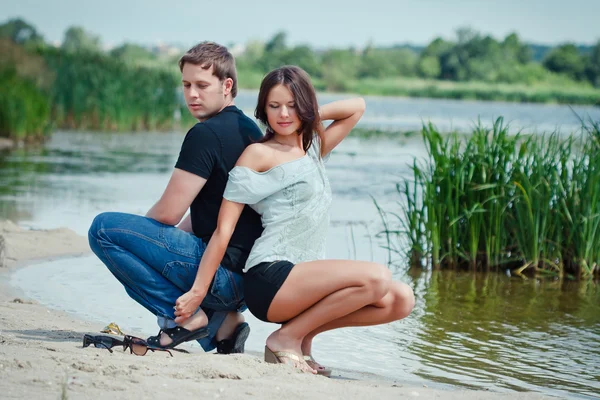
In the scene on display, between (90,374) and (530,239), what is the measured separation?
443 cm

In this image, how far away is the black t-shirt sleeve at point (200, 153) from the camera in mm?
3838

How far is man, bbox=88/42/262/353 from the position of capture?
3859mm

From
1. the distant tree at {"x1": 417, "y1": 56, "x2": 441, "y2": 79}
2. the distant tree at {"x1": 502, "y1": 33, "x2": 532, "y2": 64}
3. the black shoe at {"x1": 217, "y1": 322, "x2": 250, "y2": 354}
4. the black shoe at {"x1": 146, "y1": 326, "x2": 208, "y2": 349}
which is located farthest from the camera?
the distant tree at {"x1": 502, "y1": 33, "x2": 532, "y2": 64}

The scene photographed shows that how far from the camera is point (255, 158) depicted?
381cm

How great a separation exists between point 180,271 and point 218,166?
0.46 m

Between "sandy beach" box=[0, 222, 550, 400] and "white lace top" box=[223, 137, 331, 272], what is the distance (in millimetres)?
464

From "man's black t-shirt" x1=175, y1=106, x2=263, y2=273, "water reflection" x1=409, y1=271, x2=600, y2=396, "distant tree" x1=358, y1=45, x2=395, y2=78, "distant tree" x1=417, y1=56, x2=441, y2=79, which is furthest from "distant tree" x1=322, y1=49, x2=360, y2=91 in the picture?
"man's black t-shirt" x1=175, y1=106, x2=263, y2=273

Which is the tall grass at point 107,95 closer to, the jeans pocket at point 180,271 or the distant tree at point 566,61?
the jeans pocket at point 180,271

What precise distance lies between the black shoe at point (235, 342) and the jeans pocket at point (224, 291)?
18 cm

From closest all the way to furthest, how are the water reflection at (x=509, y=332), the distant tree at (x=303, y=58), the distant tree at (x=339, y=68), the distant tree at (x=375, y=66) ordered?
1. the water reflection at (x=509, y=332)
2. the distant tree at (x=339, y=68)
3. the distant tree at (x=303, y=58)
4. the distant tree at (x=375, y=66)

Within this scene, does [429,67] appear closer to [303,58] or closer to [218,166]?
[303,58]

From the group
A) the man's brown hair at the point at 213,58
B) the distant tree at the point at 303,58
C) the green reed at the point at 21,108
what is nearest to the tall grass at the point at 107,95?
the green reed at the point at 21,108

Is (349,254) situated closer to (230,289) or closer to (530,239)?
(530,239)

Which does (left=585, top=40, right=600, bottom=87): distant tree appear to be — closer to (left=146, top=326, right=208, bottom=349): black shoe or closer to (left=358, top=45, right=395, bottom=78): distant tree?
(left=358, top=45, right=395, bottom=78): distant tree
